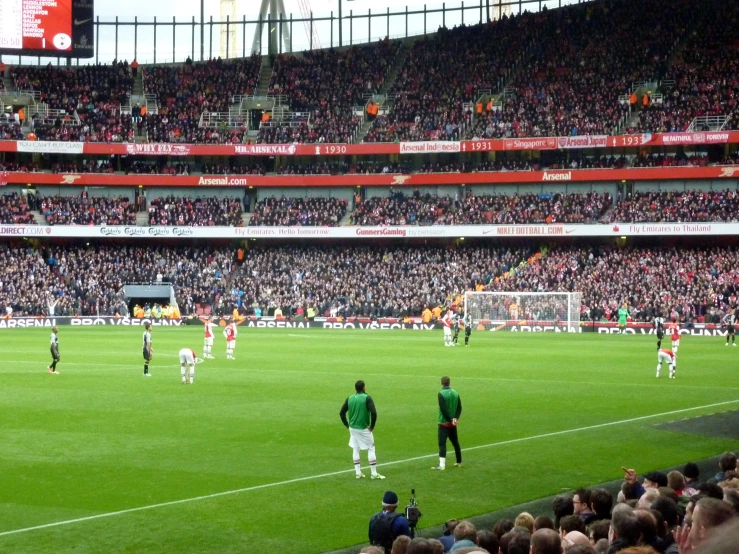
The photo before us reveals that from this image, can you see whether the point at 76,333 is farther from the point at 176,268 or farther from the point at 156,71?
the point at 156,71

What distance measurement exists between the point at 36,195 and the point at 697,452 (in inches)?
2823

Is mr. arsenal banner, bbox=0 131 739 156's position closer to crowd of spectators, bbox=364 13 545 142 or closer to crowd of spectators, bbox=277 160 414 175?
crowd of spectators, bbox=364 13 545 142

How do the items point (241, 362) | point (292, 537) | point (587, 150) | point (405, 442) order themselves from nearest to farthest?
point (292, 537), point (405, 442), point (241, 362), point (587, 150)

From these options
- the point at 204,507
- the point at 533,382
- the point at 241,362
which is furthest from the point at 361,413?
the point at 241,362

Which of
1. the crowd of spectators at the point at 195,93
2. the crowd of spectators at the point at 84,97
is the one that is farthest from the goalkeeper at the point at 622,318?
the crowd of spectators at the point at 84,97

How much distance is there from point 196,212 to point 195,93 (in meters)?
13.8

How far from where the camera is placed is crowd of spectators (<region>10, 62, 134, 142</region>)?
83.4 metres

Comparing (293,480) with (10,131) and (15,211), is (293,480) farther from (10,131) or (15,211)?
(10,131)

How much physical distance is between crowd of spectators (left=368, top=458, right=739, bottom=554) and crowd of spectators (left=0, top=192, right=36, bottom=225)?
238 feet

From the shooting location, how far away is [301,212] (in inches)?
3201

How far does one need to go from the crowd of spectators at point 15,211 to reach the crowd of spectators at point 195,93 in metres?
11.6

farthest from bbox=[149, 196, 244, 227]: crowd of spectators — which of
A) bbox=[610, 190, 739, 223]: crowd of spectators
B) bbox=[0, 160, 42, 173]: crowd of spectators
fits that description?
bbox=[610, 190, 739, 223]: crowd of spectators

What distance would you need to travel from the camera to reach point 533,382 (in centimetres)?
3388

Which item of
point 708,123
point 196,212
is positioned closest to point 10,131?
point 196,212
